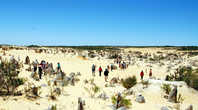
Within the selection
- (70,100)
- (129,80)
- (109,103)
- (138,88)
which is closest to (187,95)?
(138,88)

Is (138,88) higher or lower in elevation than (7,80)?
lower

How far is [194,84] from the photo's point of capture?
1210 centimetres

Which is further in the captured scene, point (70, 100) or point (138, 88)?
point (138, 88)

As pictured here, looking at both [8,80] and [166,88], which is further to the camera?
[166,88]

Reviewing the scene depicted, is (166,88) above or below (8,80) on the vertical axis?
below

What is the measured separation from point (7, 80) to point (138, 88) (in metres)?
6.86

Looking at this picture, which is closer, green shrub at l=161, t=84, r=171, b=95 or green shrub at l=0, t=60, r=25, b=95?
green shrub at l=0, t=60, r=25, b=95

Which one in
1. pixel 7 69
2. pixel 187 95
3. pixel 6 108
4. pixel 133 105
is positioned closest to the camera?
pixel 6 108

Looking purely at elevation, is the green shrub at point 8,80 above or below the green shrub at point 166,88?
above

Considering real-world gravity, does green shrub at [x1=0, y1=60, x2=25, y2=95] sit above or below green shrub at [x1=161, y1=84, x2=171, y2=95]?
above

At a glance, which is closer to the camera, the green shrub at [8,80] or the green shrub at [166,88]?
the green shrub at [8,80]

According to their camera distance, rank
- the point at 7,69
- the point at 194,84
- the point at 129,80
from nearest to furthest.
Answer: the point at 7,69 < the point at 194,84 < the point at 129,80

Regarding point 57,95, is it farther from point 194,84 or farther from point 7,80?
point 194,84

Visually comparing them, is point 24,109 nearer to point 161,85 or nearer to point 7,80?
point 7,80
